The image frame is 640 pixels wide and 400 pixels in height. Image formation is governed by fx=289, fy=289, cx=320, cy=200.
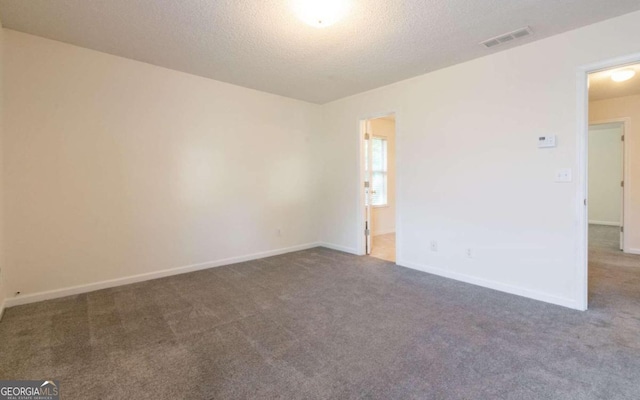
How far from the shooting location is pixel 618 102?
201 inches

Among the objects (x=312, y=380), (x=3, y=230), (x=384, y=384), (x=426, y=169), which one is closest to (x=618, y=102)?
(x=426, y=169)

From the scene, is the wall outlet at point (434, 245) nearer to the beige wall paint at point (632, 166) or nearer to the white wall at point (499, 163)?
the white wall at point (499, 163)

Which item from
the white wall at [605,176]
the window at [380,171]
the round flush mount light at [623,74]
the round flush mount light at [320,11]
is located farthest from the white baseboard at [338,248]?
the white wall at [605,176]

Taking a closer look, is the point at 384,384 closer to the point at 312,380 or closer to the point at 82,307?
the point at 312,380

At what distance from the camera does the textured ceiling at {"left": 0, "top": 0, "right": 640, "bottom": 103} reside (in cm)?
240

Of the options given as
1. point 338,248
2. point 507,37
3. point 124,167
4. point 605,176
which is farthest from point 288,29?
point 605,176

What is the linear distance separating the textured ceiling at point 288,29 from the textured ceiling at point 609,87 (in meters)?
2.01

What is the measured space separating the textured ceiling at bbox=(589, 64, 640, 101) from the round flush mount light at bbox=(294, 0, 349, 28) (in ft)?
12.1

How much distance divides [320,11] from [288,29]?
18.8 inches

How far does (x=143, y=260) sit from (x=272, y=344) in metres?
2.41

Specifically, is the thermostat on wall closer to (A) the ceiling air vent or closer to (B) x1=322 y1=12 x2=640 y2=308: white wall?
(B) x1=322 y1=12 x2=640 y2=308: white wall

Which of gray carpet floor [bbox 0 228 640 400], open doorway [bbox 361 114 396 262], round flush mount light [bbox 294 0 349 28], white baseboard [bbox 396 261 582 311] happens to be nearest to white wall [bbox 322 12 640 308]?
white baseboard [bbox 396 261 582 311]

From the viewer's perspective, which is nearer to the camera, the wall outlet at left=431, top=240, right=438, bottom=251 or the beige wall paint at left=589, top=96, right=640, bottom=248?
the wall outlet at left=431, top=240, right=438, bottom=251

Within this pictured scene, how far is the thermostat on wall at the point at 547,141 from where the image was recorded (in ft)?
9.55
